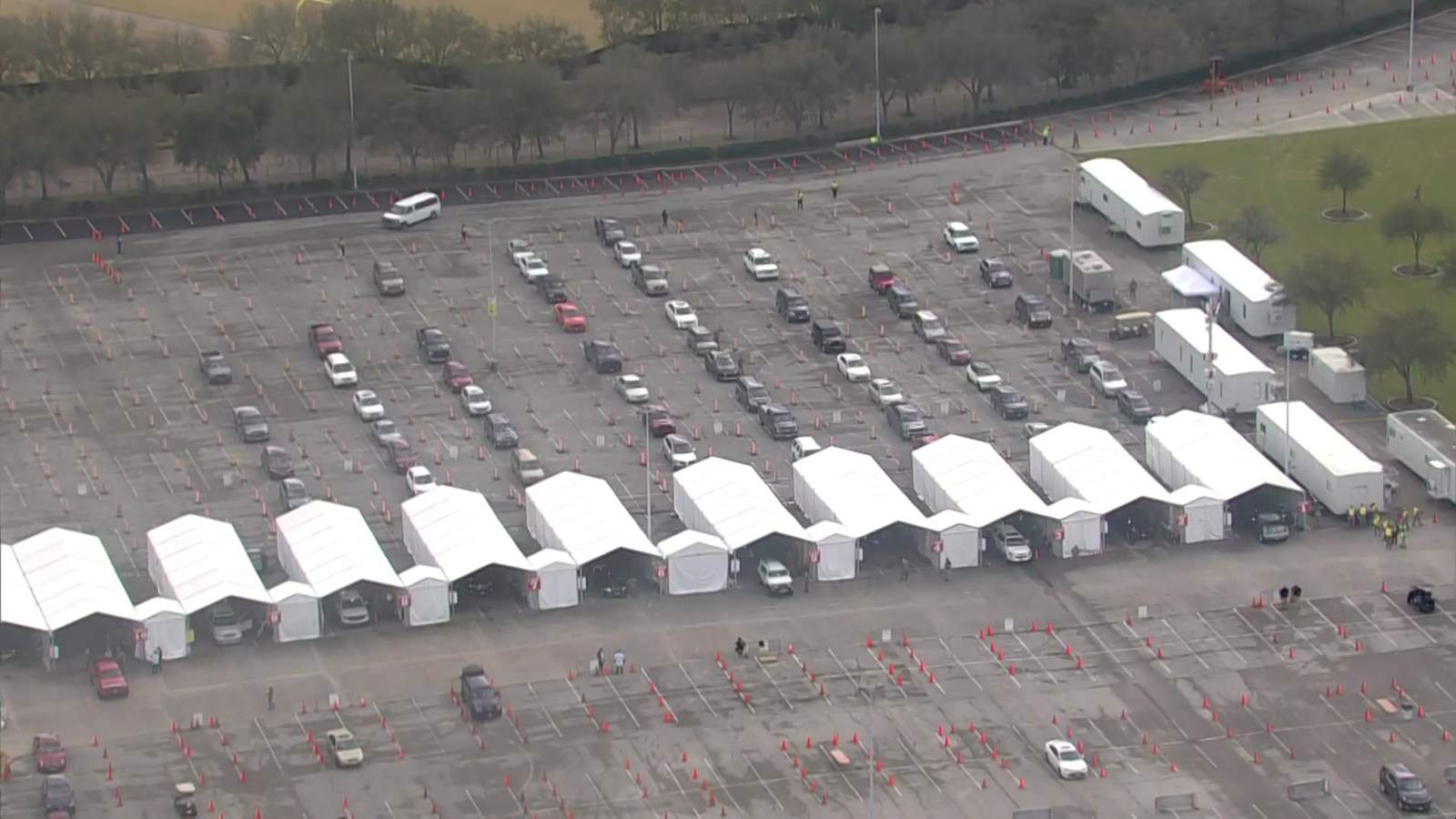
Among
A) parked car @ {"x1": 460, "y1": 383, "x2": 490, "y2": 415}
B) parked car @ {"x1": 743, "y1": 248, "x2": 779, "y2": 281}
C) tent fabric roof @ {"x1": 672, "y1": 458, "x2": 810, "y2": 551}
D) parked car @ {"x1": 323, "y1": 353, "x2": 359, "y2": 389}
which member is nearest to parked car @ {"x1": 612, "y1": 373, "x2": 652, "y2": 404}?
parked car @ {"x1": 460, "y1": 383, "x2": 490, "y2": 415}

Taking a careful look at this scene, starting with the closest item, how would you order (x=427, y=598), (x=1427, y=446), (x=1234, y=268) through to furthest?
(x=427, y=598)
(x=1427, y=446)
(x=1234, y=268)

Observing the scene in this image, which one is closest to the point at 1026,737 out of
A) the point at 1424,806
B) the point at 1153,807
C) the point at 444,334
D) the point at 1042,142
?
the point at 1153,807

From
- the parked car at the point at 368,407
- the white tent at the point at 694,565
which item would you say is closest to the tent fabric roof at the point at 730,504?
the white tent at the point at 694,565

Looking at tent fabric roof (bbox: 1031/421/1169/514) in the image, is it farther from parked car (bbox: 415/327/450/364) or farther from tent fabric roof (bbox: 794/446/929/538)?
parked car (bbox: 415/327/450/364)

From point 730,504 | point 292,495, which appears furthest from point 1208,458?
point 292,495

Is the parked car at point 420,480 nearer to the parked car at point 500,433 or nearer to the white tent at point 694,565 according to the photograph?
the parked car at point 500,433

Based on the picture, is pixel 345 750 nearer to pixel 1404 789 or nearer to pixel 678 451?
pixel 678 451
